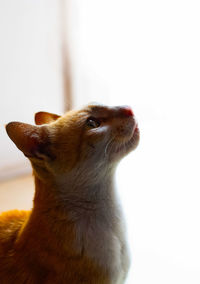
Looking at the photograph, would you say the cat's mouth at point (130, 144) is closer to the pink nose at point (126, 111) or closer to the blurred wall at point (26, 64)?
the pink nose at point (126, 111)

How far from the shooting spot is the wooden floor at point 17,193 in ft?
5.36

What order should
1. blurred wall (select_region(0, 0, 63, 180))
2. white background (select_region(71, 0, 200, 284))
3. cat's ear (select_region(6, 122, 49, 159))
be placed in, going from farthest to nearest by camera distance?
blurred wall (select_region(0, 0, 63, 180))
white background (select_region(71, 0, 200, 284))
cat's ear (select_region(6, 122, 49, 159))

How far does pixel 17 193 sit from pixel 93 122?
0.93m

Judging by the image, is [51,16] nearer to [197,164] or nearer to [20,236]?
[197,164]

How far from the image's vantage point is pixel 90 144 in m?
0.86

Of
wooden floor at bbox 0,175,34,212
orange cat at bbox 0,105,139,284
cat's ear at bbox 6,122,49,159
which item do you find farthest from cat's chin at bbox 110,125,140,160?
wooden floor at bbox 0,175,34,212

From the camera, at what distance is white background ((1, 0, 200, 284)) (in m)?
1.41

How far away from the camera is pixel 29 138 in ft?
2.71

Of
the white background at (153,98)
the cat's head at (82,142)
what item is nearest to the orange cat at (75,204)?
the cat's head at (82,142)

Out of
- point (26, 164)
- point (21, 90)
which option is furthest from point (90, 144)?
point (26, 164)

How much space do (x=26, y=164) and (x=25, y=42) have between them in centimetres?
54

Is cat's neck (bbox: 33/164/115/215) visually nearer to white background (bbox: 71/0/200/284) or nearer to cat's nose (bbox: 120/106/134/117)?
cat's nose (bbox: 120/106/134/117)

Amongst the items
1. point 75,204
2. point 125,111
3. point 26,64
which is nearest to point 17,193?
point 26,64

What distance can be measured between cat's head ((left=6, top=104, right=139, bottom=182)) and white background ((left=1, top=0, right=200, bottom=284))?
0.48 metres
